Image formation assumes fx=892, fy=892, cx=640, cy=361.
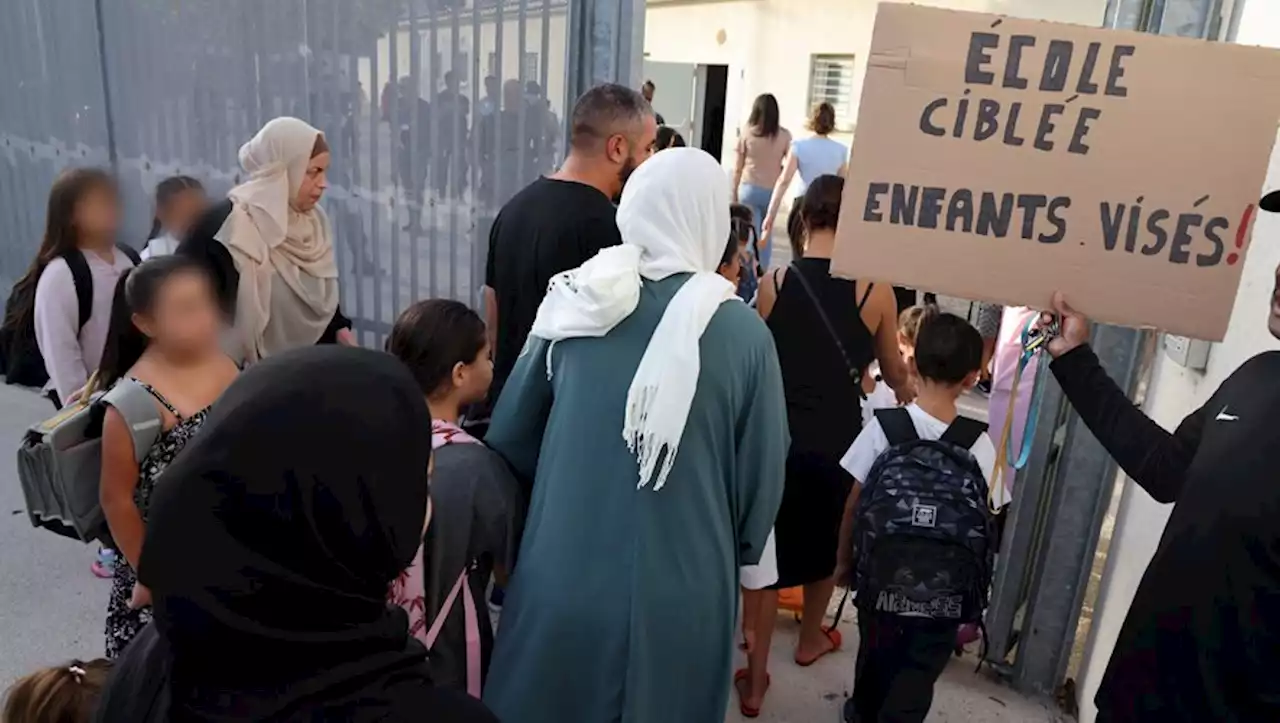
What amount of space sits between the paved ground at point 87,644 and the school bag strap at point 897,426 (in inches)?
43.1

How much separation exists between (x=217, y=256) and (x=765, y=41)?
1376 cm

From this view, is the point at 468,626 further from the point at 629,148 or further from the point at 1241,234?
the point at 1241,234

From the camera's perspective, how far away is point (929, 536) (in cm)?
245

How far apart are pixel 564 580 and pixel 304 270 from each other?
1889 mm

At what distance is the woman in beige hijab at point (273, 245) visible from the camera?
3.03m

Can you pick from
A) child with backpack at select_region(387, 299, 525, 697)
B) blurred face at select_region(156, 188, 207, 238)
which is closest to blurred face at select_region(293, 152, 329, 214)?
blurred face at select_region(156, 188, 207, 238)

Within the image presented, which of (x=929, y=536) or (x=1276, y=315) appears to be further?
(x=929, y=536)

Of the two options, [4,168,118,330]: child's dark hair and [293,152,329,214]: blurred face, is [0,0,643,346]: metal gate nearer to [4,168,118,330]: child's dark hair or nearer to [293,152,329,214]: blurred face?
[293,152,329,214]: blurred face

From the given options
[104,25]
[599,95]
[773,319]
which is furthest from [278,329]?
[104,25]

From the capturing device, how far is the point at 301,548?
982mm

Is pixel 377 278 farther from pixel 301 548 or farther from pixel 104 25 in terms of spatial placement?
pixel 301 548

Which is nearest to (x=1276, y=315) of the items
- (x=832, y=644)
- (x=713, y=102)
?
(x=832, y=644)

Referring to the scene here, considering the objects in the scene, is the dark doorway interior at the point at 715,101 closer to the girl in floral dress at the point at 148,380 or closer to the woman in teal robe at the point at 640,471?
the girl in floral dress at the point at 148,380

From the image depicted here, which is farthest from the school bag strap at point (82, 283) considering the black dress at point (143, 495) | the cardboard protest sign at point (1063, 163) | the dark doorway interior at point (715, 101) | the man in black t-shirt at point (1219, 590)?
the dark doorway interior at point (715, 101)
